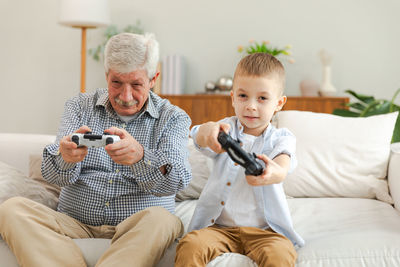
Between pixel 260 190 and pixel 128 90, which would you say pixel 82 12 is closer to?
pixel 128 90

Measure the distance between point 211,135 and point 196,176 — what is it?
90 cm

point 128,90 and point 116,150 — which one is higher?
point 128,90

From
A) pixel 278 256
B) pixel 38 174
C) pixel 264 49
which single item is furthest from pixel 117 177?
pixel 264 49

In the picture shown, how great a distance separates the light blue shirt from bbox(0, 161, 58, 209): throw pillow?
62 centimetres

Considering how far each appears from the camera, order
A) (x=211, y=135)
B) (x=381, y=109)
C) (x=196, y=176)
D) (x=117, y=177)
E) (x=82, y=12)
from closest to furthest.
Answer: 1. (x=211, y=135)
2. (x=117, y=177)
3. (x=196, y=176)
4. (x=381, y=109)
5. (x=82, y=12)

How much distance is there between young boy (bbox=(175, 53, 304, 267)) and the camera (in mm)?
1479

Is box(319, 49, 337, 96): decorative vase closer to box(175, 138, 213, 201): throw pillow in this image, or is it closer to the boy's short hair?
box(175, 138, 213, 201): throw pillow

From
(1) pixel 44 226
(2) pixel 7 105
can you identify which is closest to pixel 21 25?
(2) pixel 7 105

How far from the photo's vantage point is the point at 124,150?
1510mm

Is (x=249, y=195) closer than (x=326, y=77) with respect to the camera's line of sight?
Yes

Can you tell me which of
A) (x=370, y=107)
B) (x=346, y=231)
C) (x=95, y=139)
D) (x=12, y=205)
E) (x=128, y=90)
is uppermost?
(x=128, y=90)

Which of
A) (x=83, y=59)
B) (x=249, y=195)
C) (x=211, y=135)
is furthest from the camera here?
(x=83, y=59)

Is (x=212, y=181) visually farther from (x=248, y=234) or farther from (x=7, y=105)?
(x=7, y=105)

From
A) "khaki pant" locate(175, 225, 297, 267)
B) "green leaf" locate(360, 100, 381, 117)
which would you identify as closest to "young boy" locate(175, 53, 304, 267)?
"khaki pant" locate(175, 225, 297, 267)
